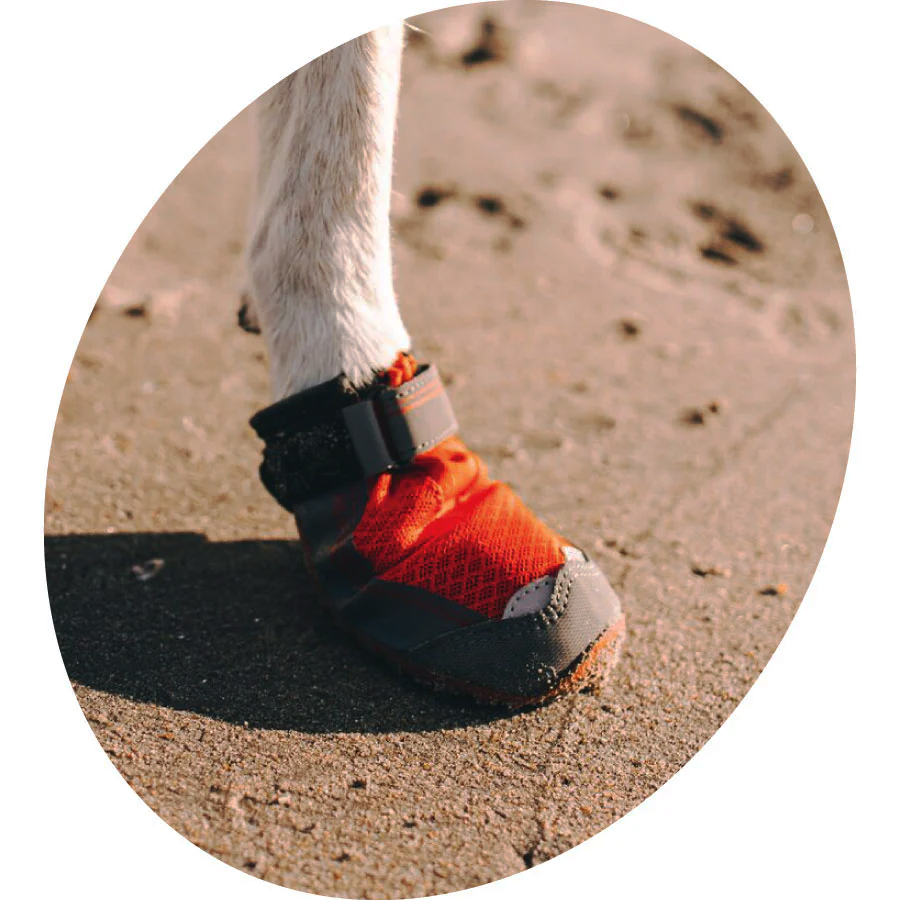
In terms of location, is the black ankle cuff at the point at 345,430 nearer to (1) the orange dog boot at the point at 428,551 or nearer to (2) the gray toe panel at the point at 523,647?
(1) the orange dog boot at the point at 428,551

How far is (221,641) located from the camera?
144cm

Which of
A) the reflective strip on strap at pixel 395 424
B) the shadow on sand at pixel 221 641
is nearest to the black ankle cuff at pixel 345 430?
the reflective strip on strap at pixel 395 424

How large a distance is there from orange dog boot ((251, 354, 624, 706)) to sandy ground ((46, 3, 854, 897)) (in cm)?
7

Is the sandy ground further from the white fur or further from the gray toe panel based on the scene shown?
the white fur

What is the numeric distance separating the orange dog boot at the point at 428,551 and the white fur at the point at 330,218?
0.06m

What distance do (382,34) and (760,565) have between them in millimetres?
1045

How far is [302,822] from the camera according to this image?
1.17 meters

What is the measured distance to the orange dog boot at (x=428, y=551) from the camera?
1322 mm

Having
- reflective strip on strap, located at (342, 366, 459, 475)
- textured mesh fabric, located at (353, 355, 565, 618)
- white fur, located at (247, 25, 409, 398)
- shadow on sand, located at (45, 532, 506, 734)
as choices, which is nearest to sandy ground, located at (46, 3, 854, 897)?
shadow on sand, located at (45, 532, 506, 734)

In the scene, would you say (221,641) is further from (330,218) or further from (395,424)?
(330,218)

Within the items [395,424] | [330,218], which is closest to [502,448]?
[395,424]

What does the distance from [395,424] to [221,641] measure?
0.40 metres

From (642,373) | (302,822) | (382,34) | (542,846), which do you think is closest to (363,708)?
(302,822)

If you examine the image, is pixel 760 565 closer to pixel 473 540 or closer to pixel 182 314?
pixel 473 540
